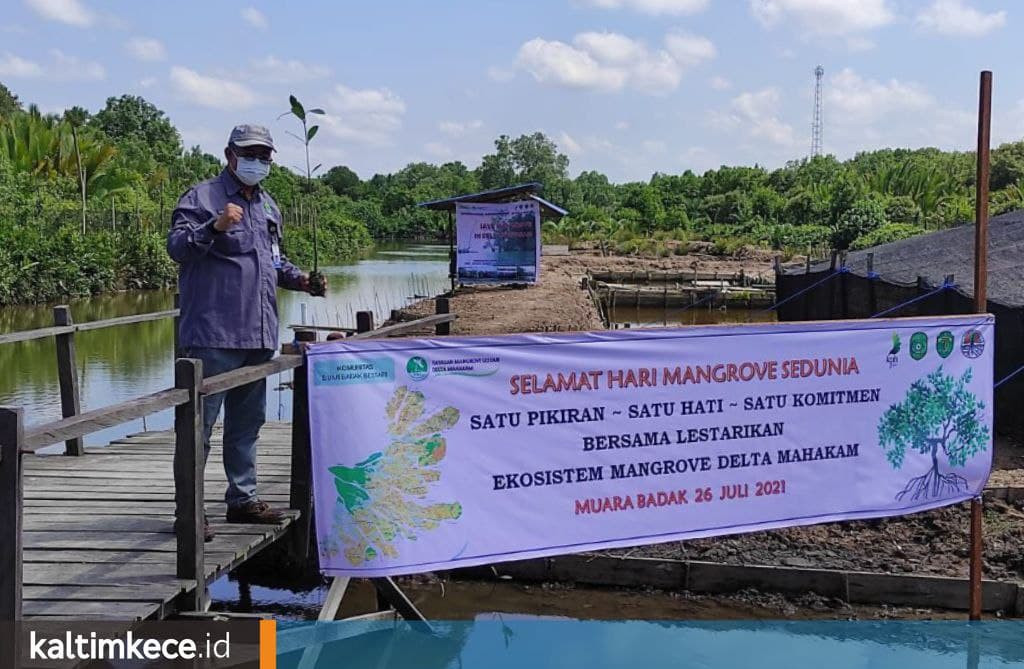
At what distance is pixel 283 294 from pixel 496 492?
27.8m

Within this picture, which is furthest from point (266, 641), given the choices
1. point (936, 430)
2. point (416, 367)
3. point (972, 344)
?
point (972, 344)

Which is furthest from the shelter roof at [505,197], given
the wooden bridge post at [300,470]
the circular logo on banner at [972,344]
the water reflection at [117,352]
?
the circular logo on banner at [972,344]

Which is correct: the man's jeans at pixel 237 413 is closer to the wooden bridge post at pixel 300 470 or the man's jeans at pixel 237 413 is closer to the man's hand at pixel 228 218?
the wooden bridge post at pixel 300 470

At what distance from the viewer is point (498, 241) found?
68.7ft

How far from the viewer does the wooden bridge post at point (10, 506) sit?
9.32ft

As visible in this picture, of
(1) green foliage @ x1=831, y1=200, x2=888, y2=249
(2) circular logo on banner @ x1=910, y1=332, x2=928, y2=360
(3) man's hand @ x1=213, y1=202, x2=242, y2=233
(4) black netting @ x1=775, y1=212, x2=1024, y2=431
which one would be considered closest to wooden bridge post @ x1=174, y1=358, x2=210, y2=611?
(3) man's hand @ x1=213, y1=202, x2=242, y2=233

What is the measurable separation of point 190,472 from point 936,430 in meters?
3.32

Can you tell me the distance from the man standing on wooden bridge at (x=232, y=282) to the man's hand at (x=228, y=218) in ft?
0.26

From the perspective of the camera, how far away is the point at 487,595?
19.1 feet

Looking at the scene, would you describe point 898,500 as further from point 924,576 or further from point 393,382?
point 393,382

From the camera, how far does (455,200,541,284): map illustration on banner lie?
20469 millimetres

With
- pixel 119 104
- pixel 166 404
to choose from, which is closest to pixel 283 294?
pixel 166 404

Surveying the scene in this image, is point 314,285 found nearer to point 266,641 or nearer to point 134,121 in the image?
point 266,641

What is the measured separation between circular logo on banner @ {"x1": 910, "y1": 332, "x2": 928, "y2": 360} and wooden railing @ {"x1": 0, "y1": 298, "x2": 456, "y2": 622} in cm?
273
